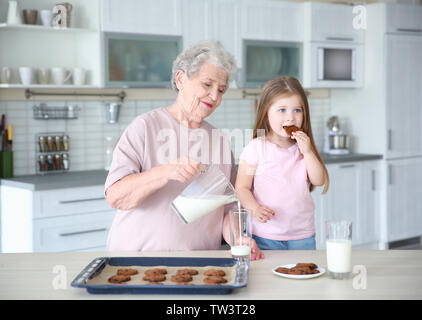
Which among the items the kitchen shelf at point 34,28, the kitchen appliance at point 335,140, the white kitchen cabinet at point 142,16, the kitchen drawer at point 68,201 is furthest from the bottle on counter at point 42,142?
the kitchen appliance at point 335,140

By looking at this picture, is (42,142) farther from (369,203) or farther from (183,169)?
→ (369,203)

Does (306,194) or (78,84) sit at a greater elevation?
(78,84)

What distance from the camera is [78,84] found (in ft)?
12.5

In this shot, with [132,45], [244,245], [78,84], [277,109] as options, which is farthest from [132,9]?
[244,245]

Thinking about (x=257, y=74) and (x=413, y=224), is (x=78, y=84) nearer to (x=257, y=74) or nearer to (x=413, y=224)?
(x=257, y=74)

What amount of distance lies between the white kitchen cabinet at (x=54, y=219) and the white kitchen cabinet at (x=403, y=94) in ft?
8.50

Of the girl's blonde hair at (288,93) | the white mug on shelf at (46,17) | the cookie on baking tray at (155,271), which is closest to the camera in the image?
the cookie on baking tray at (155,271)

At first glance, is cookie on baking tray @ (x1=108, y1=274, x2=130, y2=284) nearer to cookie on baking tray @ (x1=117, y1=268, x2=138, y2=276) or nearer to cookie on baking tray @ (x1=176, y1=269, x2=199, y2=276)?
cookie on baking tray @ (x1=117, y1=268, x2=138, y2=276)

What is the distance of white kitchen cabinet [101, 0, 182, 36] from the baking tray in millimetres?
2451

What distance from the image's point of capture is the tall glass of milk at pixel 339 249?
61.7 inches

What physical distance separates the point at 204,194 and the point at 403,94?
387 centimetres

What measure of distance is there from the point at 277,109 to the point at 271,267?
0.74m

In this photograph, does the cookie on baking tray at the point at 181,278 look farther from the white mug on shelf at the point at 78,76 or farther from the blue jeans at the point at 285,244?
the white mug on shelf at the point at 78,76

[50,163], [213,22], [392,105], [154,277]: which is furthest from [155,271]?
[392,105]
